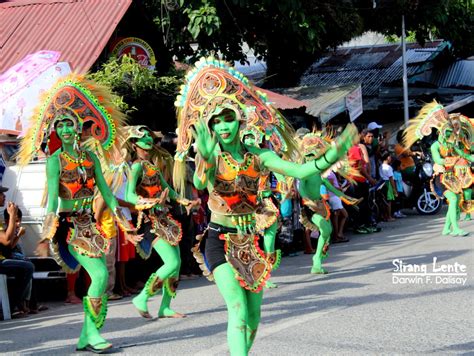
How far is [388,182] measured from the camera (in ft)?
58.9

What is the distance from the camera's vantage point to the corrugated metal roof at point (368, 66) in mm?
Answer: 27484

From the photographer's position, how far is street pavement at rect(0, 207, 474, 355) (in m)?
7.08

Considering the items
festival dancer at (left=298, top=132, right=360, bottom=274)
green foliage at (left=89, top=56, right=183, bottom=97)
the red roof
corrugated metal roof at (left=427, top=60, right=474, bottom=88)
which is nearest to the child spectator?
the red roof

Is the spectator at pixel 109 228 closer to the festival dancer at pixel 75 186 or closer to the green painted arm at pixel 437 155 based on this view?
the festival dancer at pixel 75 186

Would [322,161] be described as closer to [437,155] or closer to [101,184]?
[101,184]

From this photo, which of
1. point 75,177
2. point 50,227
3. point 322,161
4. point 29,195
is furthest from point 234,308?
point 29,195

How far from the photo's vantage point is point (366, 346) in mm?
6898

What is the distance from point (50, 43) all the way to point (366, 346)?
33.0 ft

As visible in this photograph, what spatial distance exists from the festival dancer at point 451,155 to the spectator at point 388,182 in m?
3.13

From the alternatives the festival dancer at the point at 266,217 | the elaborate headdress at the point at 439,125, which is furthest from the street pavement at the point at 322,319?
the elaborate headdress at the point at 439,125

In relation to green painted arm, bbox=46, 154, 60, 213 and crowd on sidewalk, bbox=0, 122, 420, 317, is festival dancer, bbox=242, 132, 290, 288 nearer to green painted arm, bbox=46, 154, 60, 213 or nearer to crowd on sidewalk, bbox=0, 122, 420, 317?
crowd on sidewalk, bbox=0, 122, 420, 317

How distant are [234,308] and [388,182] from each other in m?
12.7

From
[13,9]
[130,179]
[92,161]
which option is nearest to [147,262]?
[130,179]

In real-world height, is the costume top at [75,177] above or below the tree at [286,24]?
below
